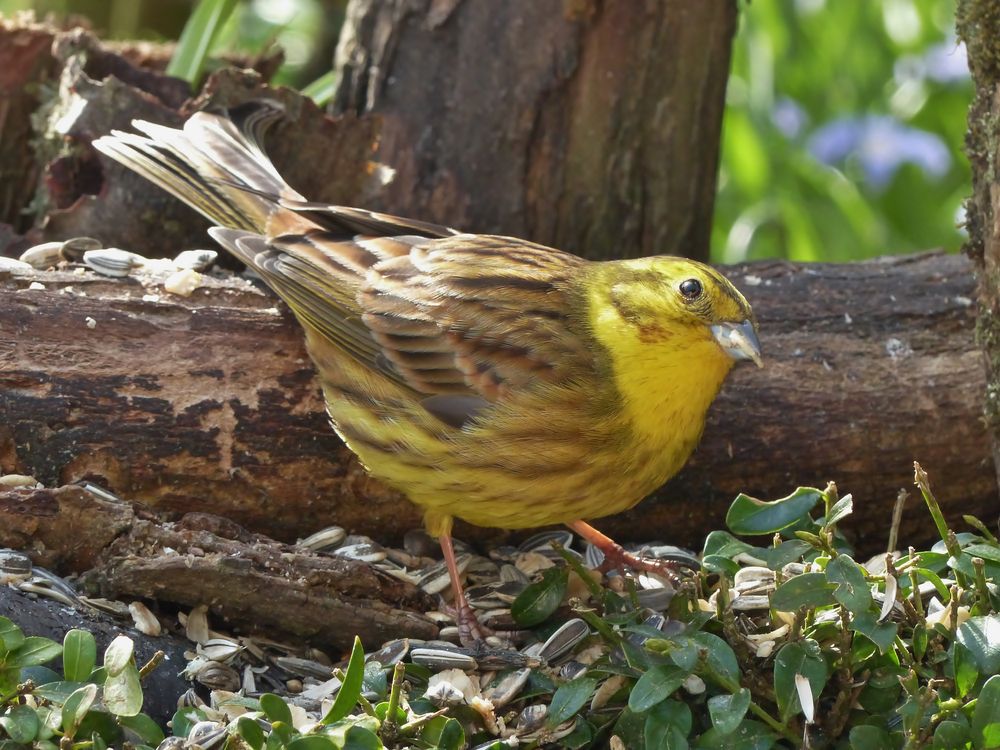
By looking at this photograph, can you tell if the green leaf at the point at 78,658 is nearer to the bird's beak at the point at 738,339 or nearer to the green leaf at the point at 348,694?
the green leaf at the point at 348,694

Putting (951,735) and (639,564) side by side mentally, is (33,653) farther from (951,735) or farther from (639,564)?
(951,735)

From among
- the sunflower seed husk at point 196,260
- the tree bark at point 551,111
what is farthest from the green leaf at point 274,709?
the tree bark at point 551,111

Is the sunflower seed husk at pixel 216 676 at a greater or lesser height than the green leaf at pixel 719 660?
lesser

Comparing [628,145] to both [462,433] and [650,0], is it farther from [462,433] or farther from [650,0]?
[462,433]

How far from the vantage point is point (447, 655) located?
298 centimetres

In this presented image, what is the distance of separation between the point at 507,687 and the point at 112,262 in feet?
5.33

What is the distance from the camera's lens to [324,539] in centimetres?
342

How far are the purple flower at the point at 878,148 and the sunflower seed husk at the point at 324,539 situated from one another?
3.90m

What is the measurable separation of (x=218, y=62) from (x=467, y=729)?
3.15m

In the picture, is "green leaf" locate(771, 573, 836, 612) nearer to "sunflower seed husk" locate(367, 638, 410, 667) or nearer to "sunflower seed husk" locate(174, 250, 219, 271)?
"sunflower seed husk" locate(367, 638, 410, 667)

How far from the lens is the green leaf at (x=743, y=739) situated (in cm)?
255

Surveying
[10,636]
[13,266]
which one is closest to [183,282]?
[13,266]

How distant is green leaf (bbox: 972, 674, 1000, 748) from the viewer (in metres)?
2.41

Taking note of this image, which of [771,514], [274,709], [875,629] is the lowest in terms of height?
[274,709]
